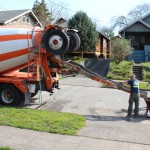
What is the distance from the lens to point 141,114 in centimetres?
1222

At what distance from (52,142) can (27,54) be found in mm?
5379

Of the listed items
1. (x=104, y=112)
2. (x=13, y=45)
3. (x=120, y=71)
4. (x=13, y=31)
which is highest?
(x=13, y=31)

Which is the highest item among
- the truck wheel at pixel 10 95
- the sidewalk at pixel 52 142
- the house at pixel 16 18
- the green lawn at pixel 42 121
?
the house at pixel 16 18

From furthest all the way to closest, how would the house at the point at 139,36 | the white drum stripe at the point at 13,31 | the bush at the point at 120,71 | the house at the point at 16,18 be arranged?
the house at the point at 139,36
the house at the point at 16,18
the bush at the point at 120,71
the white drum stripe at the point at 13,31

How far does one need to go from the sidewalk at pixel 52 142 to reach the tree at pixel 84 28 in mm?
25397

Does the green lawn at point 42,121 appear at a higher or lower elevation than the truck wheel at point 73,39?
lower

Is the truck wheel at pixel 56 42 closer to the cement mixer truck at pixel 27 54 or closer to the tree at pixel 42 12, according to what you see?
the cement mixer truck at pixel 27 54

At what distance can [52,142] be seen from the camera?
8070 millimetres

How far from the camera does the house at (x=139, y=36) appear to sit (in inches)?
1385

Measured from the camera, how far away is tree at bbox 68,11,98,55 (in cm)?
3359

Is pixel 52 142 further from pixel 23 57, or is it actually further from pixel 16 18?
pixel 16 18

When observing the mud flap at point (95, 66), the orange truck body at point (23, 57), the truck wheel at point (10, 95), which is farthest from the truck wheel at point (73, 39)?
the mud flap at point (95, 66)

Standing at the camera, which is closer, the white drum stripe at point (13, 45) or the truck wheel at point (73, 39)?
the white drum stripe at point (13, 45)

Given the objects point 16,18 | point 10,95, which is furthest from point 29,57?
point 16,18
